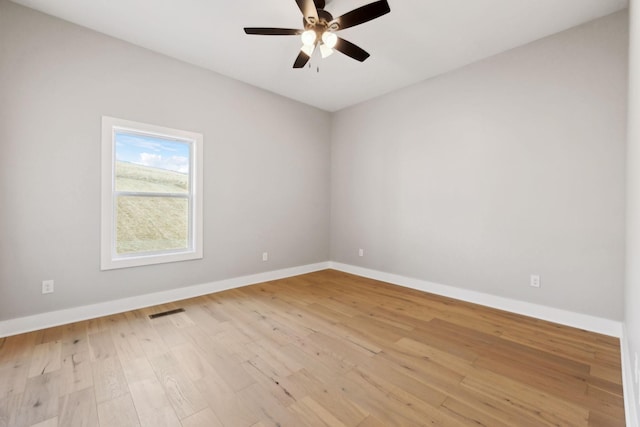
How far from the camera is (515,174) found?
3027 millimetres

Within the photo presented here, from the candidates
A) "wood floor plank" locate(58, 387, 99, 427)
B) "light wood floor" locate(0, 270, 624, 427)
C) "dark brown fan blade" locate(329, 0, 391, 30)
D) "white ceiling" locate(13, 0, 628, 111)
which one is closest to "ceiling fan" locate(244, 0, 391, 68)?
"dark brown fan blade" locate(329, 0, 391, 30)

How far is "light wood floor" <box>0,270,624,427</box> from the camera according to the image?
153 centimetres

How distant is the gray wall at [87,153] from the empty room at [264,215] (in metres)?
0.02

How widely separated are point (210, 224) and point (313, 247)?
6.21 feet

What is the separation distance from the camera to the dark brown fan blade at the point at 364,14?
1954 mm

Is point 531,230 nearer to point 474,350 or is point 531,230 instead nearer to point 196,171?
point 474,350

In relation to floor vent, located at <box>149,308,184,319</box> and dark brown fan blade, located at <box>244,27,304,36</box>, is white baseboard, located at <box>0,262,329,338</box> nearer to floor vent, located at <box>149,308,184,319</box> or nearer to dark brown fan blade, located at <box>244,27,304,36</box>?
floor vent, located at <box>149,308,184,319</box>

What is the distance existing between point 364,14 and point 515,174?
2.31 metres

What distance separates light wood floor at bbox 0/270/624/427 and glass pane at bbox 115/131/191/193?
143cm

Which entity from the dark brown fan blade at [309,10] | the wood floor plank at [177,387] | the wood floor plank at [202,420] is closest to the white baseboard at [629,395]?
the wood floor plank at [202,420]

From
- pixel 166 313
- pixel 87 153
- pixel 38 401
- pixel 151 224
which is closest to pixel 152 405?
pixel 38 401

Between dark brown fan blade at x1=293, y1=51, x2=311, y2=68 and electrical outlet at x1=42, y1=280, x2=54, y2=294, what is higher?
dark brown fan blade at x1=293, y1=51, x2=311, y2=68

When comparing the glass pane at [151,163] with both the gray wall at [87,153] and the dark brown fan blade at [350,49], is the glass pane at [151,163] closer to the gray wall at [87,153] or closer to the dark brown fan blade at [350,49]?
the gray wall at [87,153]

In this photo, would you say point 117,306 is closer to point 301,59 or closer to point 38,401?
point 38,401
